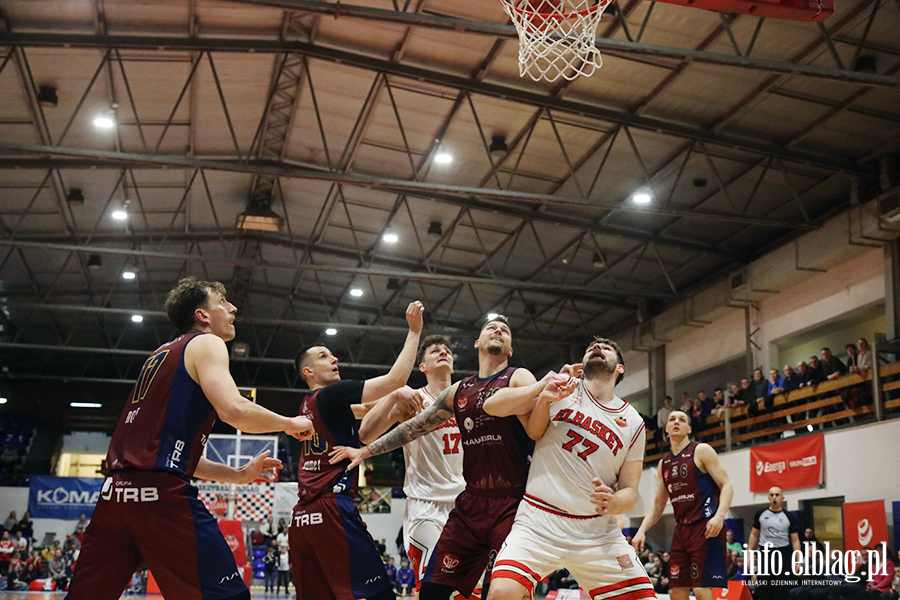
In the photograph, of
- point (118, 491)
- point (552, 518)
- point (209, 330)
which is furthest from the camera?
point (552, 518)

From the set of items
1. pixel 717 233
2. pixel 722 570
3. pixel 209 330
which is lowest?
pixel 722 570

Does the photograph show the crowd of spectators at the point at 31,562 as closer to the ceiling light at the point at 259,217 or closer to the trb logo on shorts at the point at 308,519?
the ceiling light at the point at 259,217

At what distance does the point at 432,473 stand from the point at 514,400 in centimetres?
228

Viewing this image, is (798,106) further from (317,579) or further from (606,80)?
(317,579)

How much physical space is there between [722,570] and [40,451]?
38.1 metres

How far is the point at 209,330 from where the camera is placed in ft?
16.7

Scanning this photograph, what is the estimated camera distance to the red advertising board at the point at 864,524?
53.0 feet

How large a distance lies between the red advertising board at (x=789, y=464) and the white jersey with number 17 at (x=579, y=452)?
1472 centimetres

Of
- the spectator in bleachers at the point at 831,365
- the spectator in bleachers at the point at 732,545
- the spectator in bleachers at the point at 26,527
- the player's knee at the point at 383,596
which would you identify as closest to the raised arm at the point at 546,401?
the player's knee at the point at 383,596

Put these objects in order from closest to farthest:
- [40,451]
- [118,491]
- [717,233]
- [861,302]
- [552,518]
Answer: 1. [118,491]
2. [552,518]
3. [861,302]
4. [717,233]
5. [40,451]

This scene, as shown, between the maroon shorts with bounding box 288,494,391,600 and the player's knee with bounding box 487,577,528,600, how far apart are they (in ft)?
2.56

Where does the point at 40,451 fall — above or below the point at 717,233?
below

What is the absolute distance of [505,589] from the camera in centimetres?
528

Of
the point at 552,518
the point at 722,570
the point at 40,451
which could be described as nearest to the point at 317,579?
the point at 552,518
